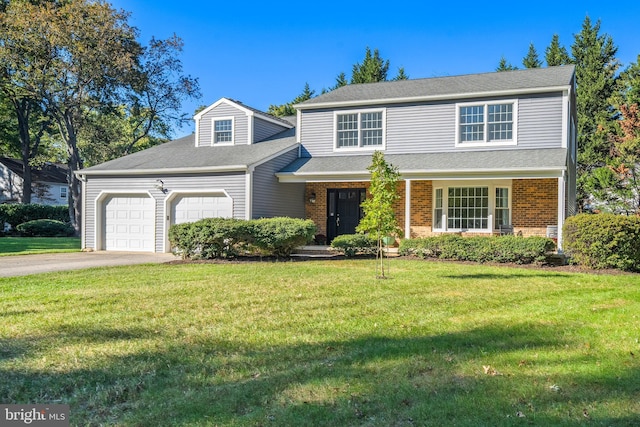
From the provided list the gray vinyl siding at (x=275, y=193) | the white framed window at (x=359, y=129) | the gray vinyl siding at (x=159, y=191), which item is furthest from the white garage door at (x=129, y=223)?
the white framed window at (x=359, y=129)

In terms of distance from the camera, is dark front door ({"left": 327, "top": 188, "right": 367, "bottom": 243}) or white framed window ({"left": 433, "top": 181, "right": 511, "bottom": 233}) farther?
dark front door ({"left": 327, "top": 188, "right": 367, "bottom": 243})

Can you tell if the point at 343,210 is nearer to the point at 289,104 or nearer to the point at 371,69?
the point at 371,69

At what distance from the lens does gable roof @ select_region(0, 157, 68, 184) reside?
39.9m

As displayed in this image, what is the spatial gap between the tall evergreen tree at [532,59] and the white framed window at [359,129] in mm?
20160

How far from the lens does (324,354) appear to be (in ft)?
17.5

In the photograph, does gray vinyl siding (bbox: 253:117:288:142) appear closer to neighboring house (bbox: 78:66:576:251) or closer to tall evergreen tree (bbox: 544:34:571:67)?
neighboring house (bbox: 78:66:576:251)

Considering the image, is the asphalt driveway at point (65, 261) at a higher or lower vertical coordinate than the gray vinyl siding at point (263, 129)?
lower

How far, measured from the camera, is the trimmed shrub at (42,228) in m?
29.0

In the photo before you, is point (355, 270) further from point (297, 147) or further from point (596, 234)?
point (297, 147)

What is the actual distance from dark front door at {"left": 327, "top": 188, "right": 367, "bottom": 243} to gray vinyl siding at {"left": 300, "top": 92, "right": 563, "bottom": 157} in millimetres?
1455

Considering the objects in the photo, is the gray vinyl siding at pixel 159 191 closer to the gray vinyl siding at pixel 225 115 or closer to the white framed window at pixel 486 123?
the gray vinyl siding at pixel 225 115

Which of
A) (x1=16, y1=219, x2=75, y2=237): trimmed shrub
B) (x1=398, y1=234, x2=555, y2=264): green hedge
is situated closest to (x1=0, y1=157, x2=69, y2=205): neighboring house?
(x1=16, y1=219, x2=75, y2=237): trimmed shrub

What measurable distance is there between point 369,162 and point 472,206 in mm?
3720

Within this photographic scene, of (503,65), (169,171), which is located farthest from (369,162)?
(503,65)
